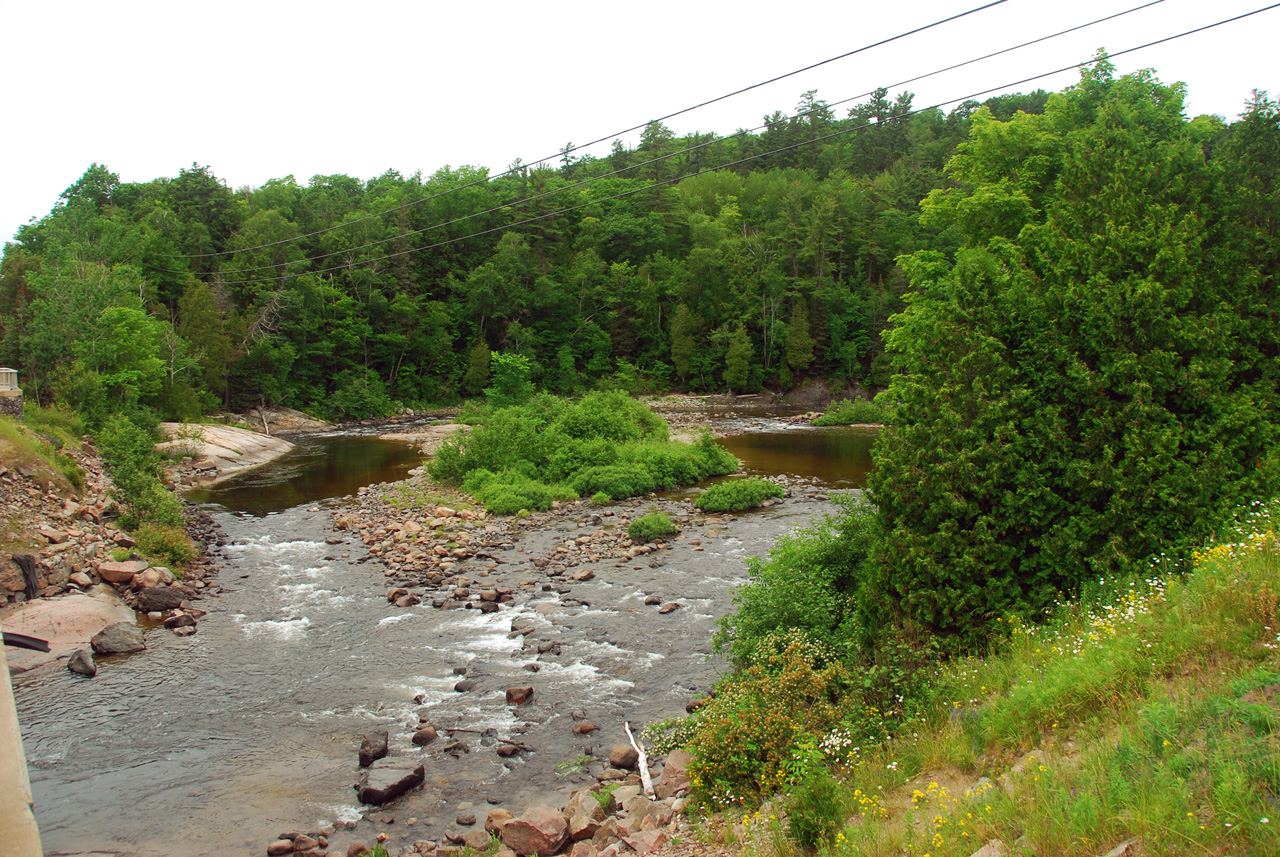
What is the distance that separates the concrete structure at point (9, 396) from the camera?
26.8 m

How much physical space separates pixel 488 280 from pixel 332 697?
201 feet

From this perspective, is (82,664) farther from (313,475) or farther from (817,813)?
(313,475)

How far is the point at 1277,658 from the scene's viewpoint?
210 inches

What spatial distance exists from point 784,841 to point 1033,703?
93.9 inches

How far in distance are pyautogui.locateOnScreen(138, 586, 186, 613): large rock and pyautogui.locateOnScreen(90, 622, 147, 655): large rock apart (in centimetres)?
156

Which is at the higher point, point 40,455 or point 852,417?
point 40,455

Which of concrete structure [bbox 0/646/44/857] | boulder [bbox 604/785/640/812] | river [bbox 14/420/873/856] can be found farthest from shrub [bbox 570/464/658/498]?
concrete structure [bbox 0/646/44/857]

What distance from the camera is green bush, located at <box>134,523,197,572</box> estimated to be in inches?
720

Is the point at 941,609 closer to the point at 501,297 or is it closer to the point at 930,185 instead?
the point at 501,297

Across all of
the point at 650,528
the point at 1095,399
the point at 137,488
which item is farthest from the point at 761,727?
the point at 137,488

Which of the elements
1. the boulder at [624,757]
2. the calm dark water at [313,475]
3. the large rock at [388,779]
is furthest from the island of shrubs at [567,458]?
the boulder at [624,757]

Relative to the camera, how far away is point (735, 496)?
2558 centimetres

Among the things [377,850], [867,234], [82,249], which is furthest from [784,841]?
[867,234]

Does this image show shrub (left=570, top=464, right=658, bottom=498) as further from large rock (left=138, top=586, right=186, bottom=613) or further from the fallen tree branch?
the fallen tree branch
